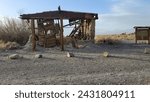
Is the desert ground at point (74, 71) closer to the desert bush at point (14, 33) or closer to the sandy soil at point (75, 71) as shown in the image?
the sandy soil at point (75, 71)

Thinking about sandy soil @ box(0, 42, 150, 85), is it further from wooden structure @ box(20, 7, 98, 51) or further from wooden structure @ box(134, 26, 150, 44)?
wooden structure @ box(134, 26, 150, 44)

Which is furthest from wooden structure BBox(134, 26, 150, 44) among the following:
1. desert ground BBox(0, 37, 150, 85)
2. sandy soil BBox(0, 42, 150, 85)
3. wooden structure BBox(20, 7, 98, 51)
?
sandy soil BBox(0, 42, 150, 85)

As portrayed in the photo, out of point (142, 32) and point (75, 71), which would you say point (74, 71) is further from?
point (142, 32)

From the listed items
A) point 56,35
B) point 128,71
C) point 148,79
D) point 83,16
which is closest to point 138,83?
point 148,79

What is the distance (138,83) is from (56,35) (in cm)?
1562

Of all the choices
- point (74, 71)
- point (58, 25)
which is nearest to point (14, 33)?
point (58, 25)

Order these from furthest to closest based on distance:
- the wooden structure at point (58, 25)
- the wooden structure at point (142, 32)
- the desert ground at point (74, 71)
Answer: the wooden structure at point (142, 32)
the wooden structure at point (58, 25)
the desert ground at point (74, 71)

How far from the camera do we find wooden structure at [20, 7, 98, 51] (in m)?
23.0

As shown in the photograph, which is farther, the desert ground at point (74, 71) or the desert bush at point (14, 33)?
the desert bush at point (14, 33)

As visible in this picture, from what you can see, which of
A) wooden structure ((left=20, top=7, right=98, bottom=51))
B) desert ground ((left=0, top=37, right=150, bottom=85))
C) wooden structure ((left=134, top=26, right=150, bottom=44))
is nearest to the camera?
desert ground ((left=0, top=37, right=150, bottom=85))

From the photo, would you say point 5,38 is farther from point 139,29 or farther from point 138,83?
point 138,83

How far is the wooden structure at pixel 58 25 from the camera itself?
75.5 ft

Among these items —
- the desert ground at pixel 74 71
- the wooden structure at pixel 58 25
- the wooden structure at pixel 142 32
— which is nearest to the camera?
the desert ground at pixel 74 71

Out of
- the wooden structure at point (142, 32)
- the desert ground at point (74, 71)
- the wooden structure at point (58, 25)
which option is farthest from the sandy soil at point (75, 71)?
the wooden structure at point (142, 32)
